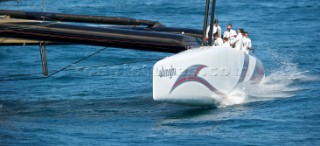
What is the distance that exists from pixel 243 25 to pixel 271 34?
206 centimetres

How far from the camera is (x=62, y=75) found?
60.5ft

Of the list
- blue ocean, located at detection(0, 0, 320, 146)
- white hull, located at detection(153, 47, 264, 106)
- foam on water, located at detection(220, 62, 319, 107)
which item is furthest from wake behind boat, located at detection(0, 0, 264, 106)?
foam on water, located at detection(220, 62, 319, 107)

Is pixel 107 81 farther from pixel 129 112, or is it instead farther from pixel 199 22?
pixel 199 22

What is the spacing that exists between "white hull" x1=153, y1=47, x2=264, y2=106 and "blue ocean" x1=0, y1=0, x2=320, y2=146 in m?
0.31

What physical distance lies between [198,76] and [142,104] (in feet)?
5.28

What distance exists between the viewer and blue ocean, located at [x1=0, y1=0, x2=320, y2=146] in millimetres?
11586

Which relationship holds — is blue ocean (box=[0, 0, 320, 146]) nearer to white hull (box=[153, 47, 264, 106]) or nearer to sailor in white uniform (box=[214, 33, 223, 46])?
white hull (box=[153, 47, 264, 106])

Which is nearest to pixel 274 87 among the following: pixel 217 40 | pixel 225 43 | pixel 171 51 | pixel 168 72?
pixel 225 43

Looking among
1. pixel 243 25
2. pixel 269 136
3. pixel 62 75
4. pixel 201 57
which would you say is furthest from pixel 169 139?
pixel 243 25

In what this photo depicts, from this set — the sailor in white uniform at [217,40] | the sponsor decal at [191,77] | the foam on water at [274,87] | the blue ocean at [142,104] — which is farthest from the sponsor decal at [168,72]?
the sailor in white uniform at [217,40]

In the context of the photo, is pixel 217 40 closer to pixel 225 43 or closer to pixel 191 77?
pixel 225 43

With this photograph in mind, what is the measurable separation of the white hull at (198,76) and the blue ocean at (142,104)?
306mm

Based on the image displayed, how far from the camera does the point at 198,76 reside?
1349 centimetres

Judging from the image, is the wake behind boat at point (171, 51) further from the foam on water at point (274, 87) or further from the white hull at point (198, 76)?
the foam on water at point (274, 87)
